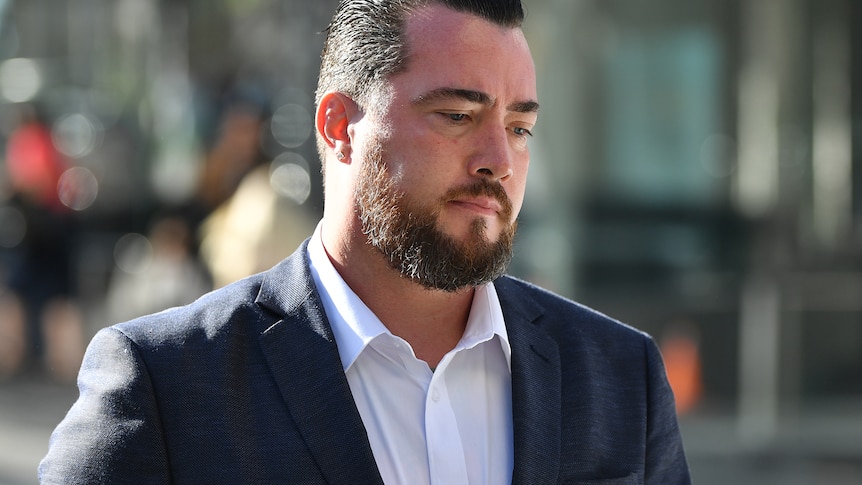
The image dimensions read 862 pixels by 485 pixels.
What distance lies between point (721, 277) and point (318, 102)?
7.24 m

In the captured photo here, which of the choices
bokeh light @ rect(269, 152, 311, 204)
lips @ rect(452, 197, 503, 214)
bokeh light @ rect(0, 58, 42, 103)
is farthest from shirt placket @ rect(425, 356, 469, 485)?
bokeh light @ rect(0, 58, 42, 103)

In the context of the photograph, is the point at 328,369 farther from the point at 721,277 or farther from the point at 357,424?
the point at 721,277

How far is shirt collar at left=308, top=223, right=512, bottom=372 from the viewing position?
258 centimetres

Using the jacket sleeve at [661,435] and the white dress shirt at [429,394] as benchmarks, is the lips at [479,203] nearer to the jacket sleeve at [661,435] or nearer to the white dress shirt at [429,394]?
the white dress shirt at [429,394]

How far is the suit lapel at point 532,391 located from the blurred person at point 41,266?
7.90 metres

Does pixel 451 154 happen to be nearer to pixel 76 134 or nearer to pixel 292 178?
pixel 292 178

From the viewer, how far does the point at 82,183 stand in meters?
11.8

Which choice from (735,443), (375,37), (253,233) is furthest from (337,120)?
(735,443)

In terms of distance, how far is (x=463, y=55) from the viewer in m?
2.55

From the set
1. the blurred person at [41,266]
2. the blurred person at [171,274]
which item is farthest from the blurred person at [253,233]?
the blurred person at [41,266]

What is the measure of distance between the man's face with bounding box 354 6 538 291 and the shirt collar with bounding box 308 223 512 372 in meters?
0.13

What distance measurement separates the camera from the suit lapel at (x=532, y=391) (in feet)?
8.26

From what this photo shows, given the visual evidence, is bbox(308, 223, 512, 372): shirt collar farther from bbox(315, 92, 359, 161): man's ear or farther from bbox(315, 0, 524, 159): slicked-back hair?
bbox(315, 0, 524, 159): slicked-back hair

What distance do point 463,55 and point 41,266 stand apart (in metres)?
8.58
